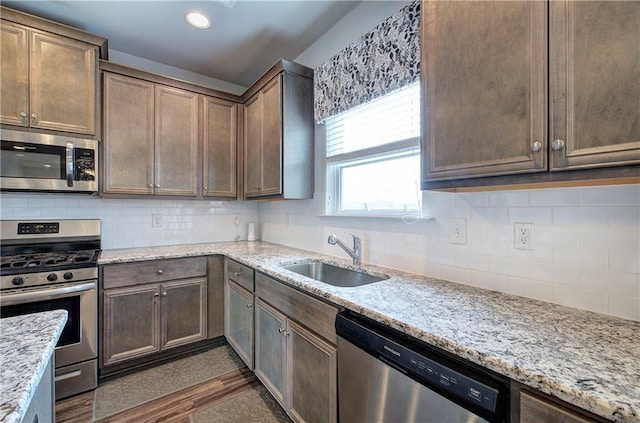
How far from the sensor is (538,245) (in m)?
1.21

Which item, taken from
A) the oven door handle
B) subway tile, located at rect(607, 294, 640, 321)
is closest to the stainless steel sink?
subway tile, located at rect(607, 294, 640, 321)

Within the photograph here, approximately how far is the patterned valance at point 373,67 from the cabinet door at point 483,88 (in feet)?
1.11

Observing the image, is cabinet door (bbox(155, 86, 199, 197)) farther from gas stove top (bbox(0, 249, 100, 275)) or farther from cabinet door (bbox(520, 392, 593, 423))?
cabinet door (bbox(520, 392, 593, 423))

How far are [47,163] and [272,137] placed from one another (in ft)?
5.36

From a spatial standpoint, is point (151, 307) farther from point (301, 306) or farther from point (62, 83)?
point (62, 83)

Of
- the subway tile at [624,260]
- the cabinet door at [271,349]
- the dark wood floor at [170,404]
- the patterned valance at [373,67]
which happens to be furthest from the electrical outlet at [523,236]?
the dark wood floor at [170,404]

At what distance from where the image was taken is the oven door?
1844mm

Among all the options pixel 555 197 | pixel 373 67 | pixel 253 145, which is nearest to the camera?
pixel 555 197

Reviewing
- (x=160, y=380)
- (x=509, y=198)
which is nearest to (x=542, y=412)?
(x=509, y=198)

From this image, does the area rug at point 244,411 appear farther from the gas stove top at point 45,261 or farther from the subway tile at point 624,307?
the subway tile at point 624,307

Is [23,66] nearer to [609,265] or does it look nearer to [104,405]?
[104,405]

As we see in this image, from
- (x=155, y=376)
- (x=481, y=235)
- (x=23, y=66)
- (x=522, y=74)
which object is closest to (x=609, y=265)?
(x=481, y=235)

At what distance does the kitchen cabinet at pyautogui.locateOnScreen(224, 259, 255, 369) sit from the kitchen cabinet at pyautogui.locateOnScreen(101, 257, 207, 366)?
222 millimetres

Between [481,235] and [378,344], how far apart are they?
0.75 metres
